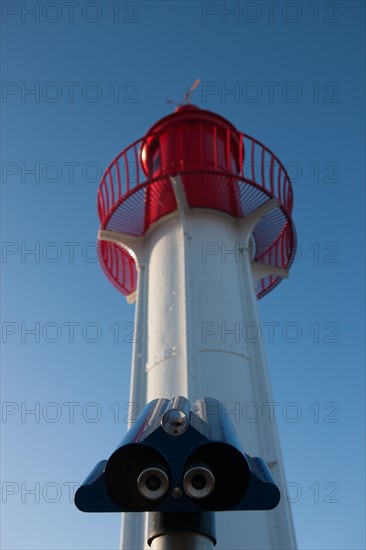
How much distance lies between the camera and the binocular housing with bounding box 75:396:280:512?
240cm

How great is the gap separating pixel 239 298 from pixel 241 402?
202 cm

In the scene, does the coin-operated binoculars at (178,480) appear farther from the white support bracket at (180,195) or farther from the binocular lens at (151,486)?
the white support bracket at (180,195)

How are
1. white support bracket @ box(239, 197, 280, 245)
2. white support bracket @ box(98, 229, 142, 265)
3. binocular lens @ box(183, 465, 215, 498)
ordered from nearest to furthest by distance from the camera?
1. binocular lens @ box(183, 465, 215, 498)
2. white support bracket @ box(239, 197, 280, 245)
3. white support bracket @ box(98, 229, 142, 265)

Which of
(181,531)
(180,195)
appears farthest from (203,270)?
(181,531)

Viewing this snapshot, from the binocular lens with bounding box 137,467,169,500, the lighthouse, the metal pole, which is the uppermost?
the lighthouse

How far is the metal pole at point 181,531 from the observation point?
2484mm

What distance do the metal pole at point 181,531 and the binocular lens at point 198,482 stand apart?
18 centimetres

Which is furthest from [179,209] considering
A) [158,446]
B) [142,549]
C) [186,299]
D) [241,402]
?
[158,446]

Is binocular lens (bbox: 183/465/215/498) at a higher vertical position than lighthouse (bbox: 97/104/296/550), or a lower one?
lower

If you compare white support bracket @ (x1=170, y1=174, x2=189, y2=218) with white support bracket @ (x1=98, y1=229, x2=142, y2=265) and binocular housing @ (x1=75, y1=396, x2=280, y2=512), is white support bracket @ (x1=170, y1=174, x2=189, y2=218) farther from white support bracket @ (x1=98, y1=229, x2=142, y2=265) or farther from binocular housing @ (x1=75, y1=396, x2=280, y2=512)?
binocular housing @ (x1=75, y1=396, x2=280, y2=512)

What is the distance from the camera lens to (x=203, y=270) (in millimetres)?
9203

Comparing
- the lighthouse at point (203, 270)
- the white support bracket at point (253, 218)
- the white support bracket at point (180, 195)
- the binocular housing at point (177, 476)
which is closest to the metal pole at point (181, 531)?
the binocular housing at point (177, 476)

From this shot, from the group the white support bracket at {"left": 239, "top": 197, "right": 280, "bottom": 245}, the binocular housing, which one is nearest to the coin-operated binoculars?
the binocular housing

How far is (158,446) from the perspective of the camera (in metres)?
2.47
